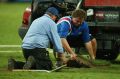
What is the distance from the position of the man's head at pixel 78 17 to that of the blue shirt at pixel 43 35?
804mm

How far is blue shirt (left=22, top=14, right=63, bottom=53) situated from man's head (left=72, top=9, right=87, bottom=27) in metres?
0.80

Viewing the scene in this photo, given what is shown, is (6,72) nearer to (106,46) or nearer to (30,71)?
(30,71)

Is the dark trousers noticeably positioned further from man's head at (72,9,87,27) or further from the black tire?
the black tire

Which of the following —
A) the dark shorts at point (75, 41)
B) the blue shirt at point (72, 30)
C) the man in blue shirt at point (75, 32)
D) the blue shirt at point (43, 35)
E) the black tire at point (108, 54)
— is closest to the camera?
the blue shirt at point (43, 35)

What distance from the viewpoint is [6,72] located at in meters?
14.9

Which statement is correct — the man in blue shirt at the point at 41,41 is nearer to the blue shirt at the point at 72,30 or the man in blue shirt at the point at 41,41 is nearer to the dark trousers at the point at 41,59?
the dark trousers at the point at 41,59

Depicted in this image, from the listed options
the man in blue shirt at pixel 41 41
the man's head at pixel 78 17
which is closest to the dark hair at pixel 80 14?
the man's head at pixel 78 17

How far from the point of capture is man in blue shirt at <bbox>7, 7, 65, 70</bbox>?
1524 cm

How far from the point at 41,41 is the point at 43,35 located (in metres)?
0.13

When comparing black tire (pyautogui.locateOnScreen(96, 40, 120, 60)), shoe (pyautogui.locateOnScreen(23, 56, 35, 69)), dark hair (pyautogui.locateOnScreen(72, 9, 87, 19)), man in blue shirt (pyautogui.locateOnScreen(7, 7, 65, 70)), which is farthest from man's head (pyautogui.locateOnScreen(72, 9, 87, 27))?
black tire (pyautogui.locateOnScreen(96, 40, 120, 60))

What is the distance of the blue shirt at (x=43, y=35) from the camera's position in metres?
15.2

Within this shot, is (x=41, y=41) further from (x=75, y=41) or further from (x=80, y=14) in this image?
(x=75, y=41)

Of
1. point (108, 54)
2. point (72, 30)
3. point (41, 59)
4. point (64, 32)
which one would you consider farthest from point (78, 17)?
point (108, 54)

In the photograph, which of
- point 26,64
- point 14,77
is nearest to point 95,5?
point 26,64
